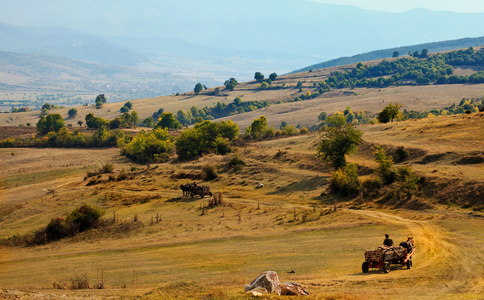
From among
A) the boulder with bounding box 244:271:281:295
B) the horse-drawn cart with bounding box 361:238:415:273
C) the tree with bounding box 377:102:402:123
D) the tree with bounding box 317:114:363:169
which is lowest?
the horse-drawn cart with bounding box 361:238:415:273

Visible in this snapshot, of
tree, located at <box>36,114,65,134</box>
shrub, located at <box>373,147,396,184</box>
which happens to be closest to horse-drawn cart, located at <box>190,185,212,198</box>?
shrub, located at <box>373,147,396,184</box>

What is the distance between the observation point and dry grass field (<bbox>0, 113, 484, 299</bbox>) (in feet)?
64.8

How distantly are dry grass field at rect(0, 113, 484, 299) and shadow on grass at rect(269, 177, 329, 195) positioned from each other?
14cm

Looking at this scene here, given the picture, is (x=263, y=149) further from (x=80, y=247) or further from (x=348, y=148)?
(x=80, y=247)

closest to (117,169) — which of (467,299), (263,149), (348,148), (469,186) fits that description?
(263,149)

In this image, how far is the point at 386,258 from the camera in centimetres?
2088

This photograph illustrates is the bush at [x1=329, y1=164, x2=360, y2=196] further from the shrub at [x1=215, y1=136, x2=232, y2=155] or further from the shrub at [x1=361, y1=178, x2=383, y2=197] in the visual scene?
the shrub at [x1=215, y1=136, x2=232, y2=155]

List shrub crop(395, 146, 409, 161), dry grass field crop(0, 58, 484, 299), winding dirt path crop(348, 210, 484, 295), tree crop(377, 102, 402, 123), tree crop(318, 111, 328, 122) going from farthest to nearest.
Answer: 1. tree crop(318, 111, 328, 122)
2. tree crop(377, 102, 402, 123)
3. shrub crop(395, 146, 409, 161)
4. dry grass field crop(0, 58, 484, 299)
5. winding dirt path crop(348, 210, 484, 295)

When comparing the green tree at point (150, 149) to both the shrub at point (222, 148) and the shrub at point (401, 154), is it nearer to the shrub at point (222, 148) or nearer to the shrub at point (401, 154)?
the shrub at point (222, 148)

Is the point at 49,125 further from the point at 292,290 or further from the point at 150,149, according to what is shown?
the point at 292,290

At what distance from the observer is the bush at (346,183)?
135ft

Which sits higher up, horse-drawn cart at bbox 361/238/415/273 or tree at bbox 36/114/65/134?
tree at bbox 36/114/65/134

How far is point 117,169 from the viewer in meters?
81.1

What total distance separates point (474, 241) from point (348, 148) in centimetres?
2662
